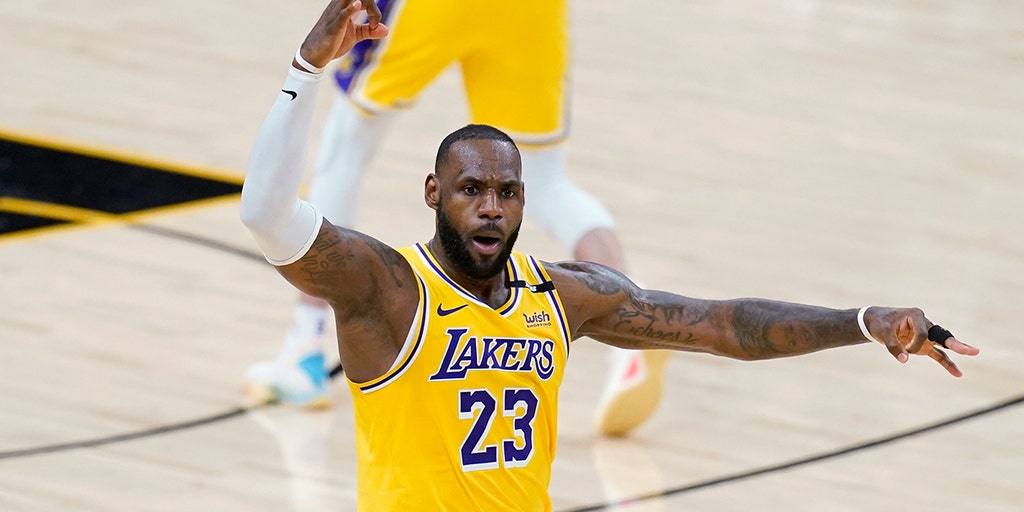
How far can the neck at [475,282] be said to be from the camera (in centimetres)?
360

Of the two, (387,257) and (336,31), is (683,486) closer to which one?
(387,257)

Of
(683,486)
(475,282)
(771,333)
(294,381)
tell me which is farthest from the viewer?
(294,381)

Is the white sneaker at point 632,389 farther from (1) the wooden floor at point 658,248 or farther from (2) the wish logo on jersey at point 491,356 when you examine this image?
(2) the wish logo on jersey at point 491,356

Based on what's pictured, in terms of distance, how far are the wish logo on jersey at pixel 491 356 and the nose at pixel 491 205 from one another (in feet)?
0.85

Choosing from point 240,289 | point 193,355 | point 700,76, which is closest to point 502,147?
point 193,355

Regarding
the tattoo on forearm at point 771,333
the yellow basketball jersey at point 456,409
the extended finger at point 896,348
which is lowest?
the yellow basketball jersey at point 456,409

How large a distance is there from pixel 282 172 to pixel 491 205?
451 millimetres

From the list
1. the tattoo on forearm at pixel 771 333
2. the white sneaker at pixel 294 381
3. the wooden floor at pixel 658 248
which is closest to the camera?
the tattoo on forearm at pixel 771 333

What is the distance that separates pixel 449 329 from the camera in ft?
11.6

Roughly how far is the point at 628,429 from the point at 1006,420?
4.50 ft

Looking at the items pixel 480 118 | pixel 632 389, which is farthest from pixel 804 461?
pixel 480 118

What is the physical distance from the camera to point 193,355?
6.12 meters

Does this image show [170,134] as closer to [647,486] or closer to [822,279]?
[822,279]

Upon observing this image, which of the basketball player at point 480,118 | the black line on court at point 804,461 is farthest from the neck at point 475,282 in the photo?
the basketball player at point 480,118
